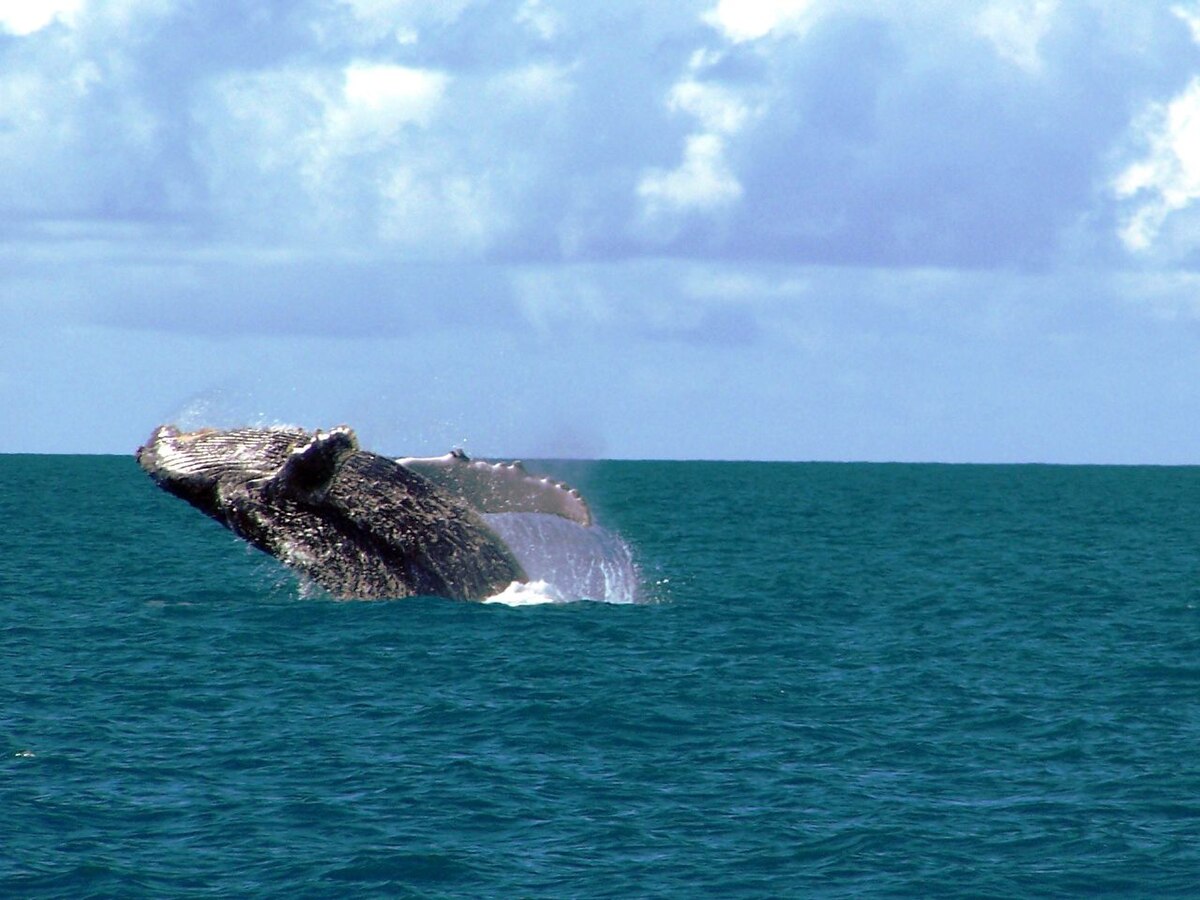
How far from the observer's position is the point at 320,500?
2127 centimetres

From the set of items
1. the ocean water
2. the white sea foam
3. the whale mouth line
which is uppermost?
the whale mouth line

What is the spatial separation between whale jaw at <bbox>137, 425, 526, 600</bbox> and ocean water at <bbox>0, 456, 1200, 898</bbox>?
56.8 inches

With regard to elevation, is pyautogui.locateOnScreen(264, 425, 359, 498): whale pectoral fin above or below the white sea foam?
above

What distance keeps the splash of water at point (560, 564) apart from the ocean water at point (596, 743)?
1.67 ft

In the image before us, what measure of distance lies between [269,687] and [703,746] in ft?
19.6

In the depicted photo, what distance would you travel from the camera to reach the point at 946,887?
44.0ft

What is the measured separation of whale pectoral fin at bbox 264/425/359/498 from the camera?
20.0 metres

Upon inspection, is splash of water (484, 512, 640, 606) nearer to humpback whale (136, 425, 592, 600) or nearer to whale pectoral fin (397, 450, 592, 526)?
whale pectoral fin (397, 450, 592, 526)

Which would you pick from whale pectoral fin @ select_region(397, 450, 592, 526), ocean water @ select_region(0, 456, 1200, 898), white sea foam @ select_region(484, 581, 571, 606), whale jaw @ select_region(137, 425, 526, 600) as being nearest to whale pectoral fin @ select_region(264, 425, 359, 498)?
whale jaw @ select_region(137, 425, 526, 600)

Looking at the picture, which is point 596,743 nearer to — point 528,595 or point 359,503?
point 359,503

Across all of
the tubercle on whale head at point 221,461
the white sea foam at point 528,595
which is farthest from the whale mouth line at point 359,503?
the white sea foam at point 528,595

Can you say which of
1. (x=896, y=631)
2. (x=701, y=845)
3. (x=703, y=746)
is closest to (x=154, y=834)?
(x=701, y=845)

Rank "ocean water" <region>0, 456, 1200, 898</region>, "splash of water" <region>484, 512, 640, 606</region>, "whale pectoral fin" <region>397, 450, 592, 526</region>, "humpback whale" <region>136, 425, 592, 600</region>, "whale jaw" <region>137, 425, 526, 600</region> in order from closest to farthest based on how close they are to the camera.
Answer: "ocean water" <region>0, 456, 1200, 898</region> → "whale jaw" <region>137, 425, 526, 600</region> → "humpback whale" <region>136, 425, 592, 600</region> → "whale pectoral fin" <region>397, 450, 592, 526</region> → "splash of water" <region>484, 512, 640, 606</region>

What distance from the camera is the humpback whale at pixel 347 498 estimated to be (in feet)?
69.4
